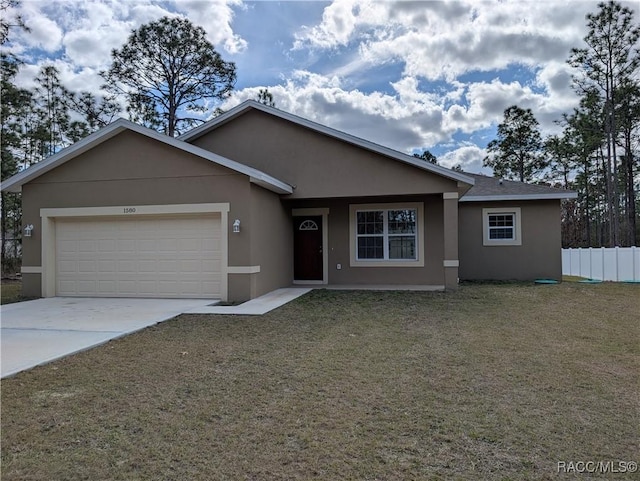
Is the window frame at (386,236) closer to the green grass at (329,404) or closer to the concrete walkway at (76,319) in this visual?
the concrete walkway at (76,319)

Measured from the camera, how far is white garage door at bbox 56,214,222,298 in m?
10.2

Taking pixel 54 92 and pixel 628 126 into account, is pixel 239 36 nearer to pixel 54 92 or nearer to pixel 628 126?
pixel 54 92

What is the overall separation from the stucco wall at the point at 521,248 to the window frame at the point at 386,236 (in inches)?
116

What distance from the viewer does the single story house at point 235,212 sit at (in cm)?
1002

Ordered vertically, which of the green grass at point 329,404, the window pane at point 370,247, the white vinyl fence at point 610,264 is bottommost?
the green grass at point 329,404

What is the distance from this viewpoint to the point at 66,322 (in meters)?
7.44

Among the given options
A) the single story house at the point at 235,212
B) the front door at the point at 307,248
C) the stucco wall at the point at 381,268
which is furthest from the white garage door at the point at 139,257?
the front door at the point at 307,248

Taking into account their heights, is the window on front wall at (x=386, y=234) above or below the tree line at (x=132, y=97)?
below

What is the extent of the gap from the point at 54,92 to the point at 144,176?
13.9 m

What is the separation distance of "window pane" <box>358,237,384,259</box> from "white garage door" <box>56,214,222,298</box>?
473 centimetres

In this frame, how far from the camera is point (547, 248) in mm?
14352

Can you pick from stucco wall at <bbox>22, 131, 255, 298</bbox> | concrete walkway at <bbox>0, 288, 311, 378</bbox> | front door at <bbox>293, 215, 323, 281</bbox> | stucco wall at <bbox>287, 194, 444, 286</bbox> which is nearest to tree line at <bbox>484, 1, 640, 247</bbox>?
stucco wall at <bbox>287, 194, 444, 286</bbox>

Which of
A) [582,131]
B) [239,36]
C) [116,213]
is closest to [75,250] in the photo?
[116,213]

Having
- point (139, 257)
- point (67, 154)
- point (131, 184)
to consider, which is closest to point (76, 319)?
point (139, 257)
